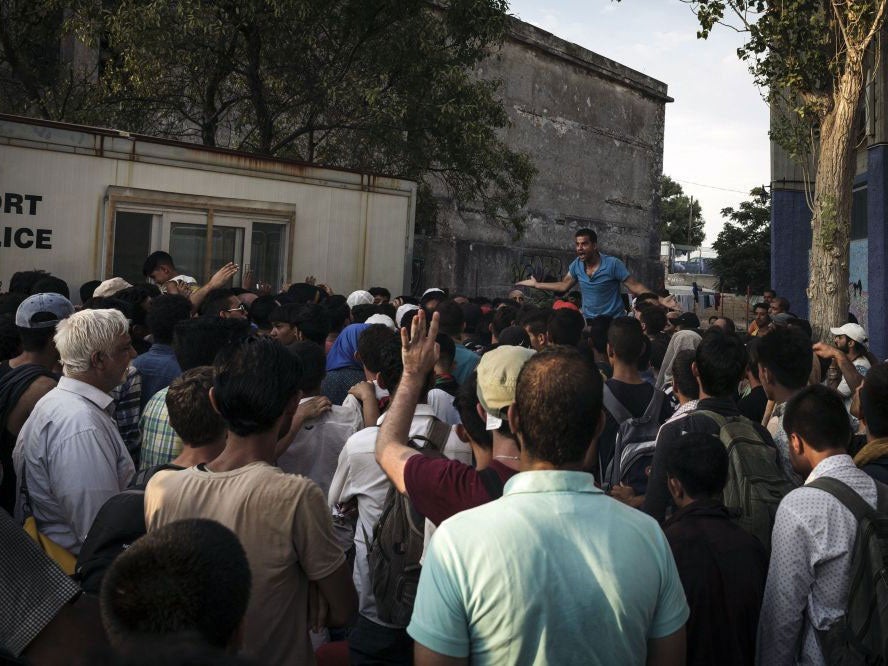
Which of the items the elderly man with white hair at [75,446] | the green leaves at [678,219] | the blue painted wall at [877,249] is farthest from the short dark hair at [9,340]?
the green leaves at [678,219]

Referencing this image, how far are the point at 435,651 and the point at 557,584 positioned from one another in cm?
33

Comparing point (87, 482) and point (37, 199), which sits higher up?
point (37, 199)

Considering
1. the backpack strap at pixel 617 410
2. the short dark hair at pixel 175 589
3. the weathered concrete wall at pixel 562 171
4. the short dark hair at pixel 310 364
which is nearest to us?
the short dark hair at pixel 175 589

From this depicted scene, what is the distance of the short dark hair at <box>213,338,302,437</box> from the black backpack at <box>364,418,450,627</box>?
68 cm

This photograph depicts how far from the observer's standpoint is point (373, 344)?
15.4ft

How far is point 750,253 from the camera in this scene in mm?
42125

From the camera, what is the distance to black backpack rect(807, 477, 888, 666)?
3.13m

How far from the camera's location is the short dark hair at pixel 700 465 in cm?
337

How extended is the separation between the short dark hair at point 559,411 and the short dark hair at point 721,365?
78.7 inches

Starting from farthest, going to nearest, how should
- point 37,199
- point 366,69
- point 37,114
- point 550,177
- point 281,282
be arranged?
point 550,177 < point 37,114 < point 366,69 < point 281,282 < point 37,199

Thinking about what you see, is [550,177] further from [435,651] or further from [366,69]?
[435,651]

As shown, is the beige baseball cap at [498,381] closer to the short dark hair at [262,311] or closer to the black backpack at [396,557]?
the black backpack at [396,557]

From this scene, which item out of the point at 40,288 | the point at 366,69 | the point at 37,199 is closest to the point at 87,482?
the point at 40,288

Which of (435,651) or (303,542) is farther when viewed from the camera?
(303,542)
